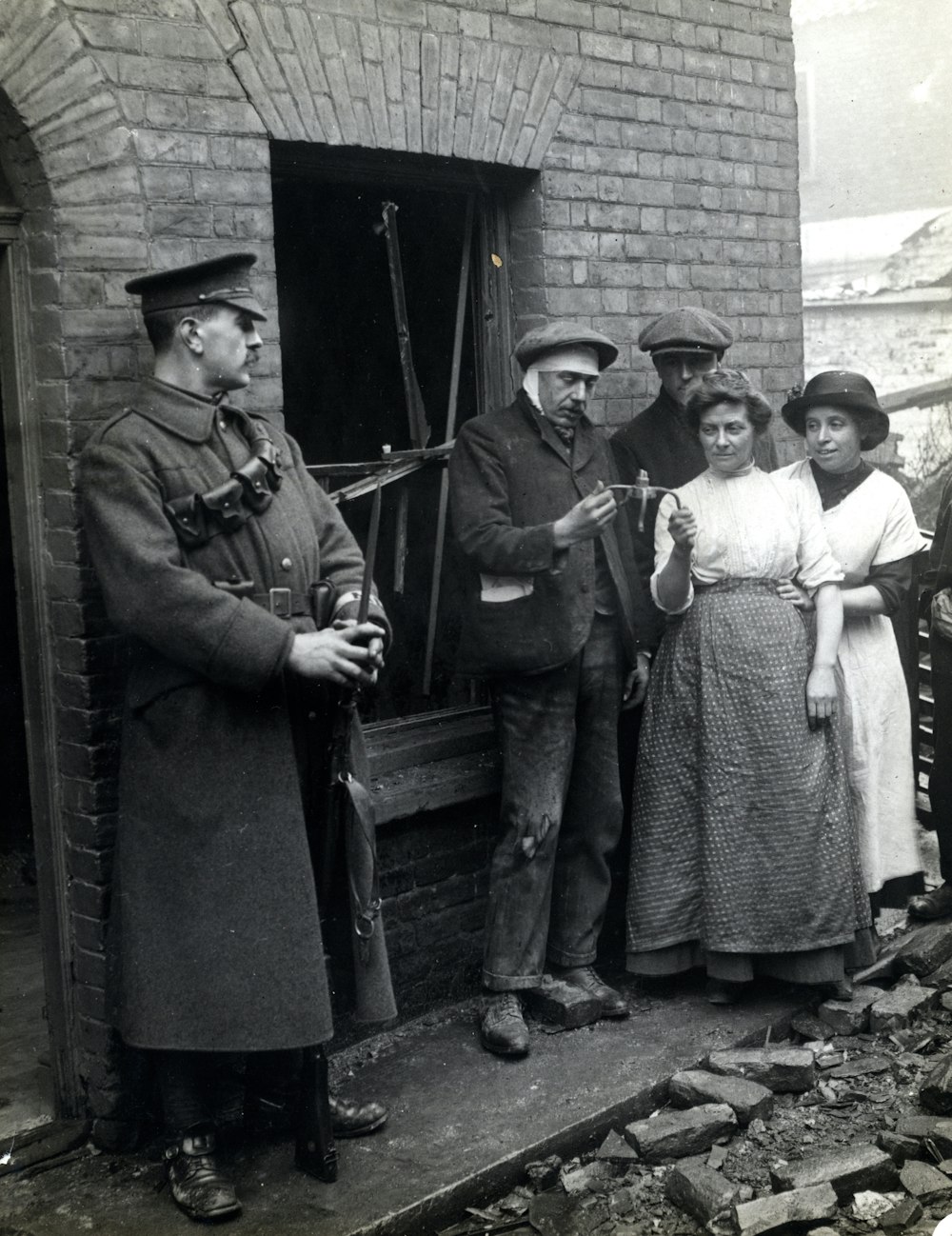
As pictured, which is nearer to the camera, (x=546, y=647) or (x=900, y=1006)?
(x=546, y=647)

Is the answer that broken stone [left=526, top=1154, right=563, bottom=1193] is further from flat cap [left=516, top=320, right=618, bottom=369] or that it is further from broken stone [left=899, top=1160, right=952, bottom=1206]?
flat cap [left=516, top=320, right=618, bottom=369]

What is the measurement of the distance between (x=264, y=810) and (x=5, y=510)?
342cm

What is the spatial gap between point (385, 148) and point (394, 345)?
2.36 feet

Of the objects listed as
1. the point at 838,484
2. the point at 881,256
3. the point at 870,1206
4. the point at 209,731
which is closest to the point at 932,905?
the point at 838,484

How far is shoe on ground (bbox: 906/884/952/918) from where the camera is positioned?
5.35 meters

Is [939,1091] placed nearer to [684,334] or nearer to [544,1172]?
[544,1172]

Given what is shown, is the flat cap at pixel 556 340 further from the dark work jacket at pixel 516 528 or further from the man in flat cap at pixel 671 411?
the man in flat cap at pixel 671 411

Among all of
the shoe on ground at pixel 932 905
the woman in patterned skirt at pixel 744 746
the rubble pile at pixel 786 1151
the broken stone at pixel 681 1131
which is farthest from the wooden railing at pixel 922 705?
the broken stone at pixel 681 1131

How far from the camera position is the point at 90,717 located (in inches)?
139

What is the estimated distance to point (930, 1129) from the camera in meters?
3.67

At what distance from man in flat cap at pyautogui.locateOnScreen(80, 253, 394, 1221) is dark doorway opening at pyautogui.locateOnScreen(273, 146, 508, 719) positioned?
115 cm

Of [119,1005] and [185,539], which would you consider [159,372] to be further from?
[119,1005]

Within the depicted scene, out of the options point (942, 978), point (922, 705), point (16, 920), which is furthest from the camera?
point (922, 705)

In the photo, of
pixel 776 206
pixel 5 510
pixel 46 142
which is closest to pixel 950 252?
pixel 776 206
